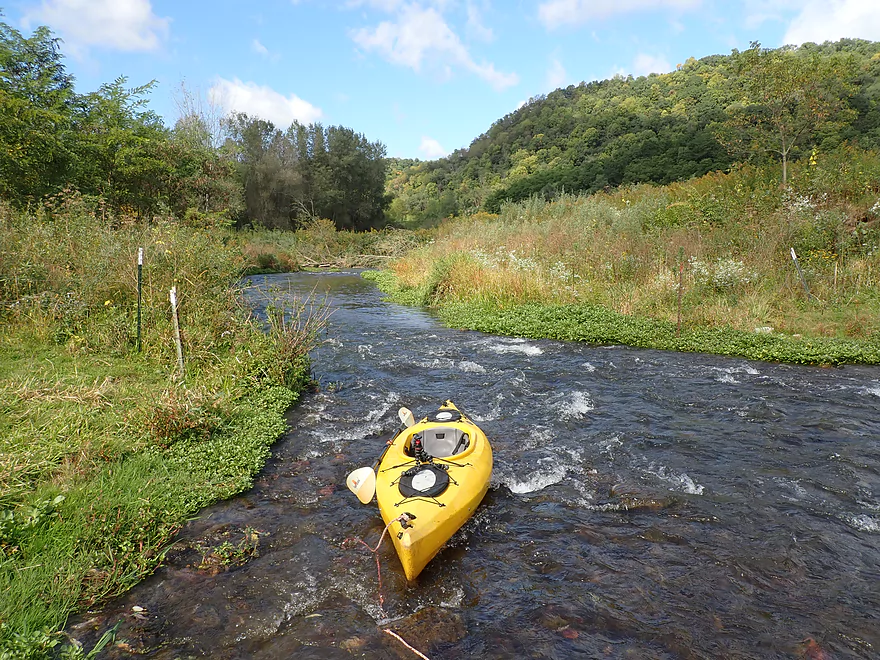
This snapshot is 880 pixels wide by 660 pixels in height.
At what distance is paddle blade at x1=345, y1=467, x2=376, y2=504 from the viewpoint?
12.3 feet

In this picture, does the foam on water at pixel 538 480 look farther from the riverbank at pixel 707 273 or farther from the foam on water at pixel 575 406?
the riverbank at pixel 707 273

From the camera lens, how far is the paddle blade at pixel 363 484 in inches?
148

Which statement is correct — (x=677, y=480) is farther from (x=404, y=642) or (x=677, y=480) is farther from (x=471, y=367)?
(x=471, y=367)

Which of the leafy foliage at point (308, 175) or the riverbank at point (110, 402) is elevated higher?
the leafy foliage at point (308, 175)

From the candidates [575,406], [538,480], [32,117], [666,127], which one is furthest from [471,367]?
[666,127]

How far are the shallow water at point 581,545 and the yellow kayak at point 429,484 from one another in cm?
26

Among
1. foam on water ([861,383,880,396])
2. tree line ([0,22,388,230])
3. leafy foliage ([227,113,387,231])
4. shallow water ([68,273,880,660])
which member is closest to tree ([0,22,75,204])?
tree line ([0,22,388,230])

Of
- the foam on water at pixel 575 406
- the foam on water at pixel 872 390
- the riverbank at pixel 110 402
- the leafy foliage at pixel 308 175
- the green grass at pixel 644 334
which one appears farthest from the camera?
the leafy foliage at pixel 308 175

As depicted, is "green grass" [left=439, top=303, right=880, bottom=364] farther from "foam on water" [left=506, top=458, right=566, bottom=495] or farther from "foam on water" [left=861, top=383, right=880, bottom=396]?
"foam on water" [left=506, top=458, right=566, bottom=495]

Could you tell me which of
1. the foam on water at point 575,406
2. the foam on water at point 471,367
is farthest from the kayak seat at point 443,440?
the foam on water at point 471,367

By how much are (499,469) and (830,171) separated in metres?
12.4

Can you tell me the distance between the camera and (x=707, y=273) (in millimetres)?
10078

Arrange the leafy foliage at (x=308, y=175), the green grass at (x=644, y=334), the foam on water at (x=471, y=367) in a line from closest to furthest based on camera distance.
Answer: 1. the green grass at (x=644, y=334)
2. the foam on water at (x=471, y=367)
3. the leafy foliage at (x=308, y=175)

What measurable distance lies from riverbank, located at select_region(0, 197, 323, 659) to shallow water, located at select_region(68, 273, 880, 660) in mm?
283
